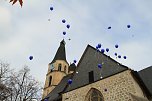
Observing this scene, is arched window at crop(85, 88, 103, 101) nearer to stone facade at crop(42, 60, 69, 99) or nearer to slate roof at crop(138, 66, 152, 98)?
slate roof at crop(138, 66, 152, 98)

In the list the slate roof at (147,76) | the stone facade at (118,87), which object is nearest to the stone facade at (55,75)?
the slate roof at (147,76)

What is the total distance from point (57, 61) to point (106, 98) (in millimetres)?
15076

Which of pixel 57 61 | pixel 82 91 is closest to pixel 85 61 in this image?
pixel 82 91

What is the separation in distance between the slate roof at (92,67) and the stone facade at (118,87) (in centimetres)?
39

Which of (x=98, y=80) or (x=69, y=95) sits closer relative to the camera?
(x=98, y=80)

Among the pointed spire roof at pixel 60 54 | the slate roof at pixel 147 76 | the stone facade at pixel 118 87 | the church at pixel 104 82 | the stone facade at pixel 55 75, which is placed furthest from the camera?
the pointed spire roof at pixel 60 54

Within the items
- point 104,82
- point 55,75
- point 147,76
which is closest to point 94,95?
point 104,82

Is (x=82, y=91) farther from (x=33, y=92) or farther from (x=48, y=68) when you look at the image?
(x=48, y=68)

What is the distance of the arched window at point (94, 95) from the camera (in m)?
14.4

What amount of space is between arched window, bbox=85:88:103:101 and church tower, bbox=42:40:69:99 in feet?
35.8

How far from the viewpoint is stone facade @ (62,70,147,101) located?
13.2 meters

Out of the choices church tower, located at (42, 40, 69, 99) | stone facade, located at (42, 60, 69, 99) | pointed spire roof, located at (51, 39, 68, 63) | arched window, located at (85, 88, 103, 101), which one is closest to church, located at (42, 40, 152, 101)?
arched window, located at (85, 88, 103, 101)

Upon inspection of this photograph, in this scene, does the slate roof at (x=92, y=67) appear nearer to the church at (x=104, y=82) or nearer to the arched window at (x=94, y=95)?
the church at (x=104, y=82)

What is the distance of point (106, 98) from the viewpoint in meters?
13.8
